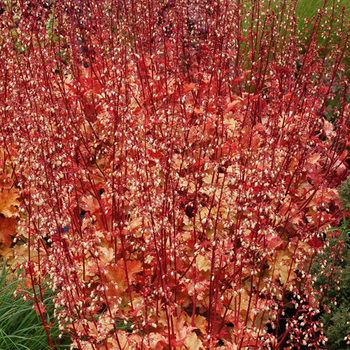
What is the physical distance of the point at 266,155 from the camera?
8.45 ft

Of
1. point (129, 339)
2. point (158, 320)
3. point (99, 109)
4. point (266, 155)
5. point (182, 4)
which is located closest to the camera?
point (129, 339)

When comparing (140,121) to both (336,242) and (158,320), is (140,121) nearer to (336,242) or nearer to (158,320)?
(158,320)

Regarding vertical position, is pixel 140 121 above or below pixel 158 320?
above

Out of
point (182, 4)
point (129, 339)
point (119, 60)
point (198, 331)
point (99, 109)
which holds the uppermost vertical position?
point (182, 4)

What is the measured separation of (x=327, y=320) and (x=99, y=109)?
289cm

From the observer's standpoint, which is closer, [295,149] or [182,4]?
[295,149]

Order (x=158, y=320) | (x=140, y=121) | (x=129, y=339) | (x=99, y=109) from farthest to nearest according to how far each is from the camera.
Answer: (x=99, y=109) < (x=140, y=121) < (x=158, y=320) < (x=129, y=339)

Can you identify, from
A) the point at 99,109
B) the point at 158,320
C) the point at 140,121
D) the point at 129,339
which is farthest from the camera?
the point at 99,109

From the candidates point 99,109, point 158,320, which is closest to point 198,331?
point 158,320

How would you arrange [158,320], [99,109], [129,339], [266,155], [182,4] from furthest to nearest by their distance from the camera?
[99,109] < [182,4] < [158,320] < [266,155] < [129,339]

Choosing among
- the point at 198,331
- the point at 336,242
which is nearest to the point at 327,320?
the point at 336,242

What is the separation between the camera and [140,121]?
10.0 ft

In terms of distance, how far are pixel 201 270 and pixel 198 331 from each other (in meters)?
0.41

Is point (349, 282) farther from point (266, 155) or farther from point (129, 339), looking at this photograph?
point (129, 339)
